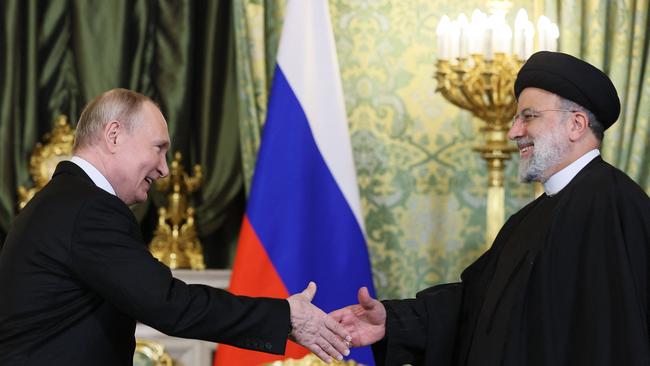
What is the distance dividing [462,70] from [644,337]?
1.88 metres

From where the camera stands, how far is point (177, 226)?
18.4 ft

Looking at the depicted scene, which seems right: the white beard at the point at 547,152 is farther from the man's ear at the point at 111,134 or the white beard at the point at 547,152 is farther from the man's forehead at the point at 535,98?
the man's ear at the point at 111,134

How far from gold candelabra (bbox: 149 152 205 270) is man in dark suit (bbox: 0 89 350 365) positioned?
205 centimetres

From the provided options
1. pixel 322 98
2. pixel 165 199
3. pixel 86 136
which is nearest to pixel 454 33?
pixel 322 98

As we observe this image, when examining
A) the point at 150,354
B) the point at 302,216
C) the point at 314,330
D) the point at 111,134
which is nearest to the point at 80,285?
the point at 111,134

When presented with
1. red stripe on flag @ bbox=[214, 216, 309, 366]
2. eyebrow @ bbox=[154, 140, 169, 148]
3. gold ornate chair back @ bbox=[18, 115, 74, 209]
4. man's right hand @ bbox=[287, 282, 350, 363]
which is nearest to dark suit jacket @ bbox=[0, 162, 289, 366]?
eyebrow @ bbox=[154, 140, 169, 148]

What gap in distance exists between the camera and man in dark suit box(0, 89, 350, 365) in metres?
3.20

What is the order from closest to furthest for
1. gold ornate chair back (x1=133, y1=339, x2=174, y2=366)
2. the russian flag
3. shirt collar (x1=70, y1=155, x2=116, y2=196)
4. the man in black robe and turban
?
shirt collar (x1=70, y1=155, x2=116, y2=196) → the man in black robe and turban → the russian flag → gold ornate chair back (x1=133, y1=339, x2=174, y2=366)

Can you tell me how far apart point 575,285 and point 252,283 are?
1872 mm

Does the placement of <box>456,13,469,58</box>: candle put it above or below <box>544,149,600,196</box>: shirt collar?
above

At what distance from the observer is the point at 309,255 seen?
5.14m

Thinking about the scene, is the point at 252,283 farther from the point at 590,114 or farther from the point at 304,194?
the point at 590,114

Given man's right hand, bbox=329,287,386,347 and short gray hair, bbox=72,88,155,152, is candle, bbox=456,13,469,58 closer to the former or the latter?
man's right hand, bbox=329,287,386,347

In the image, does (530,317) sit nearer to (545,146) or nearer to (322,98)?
(545,146)
